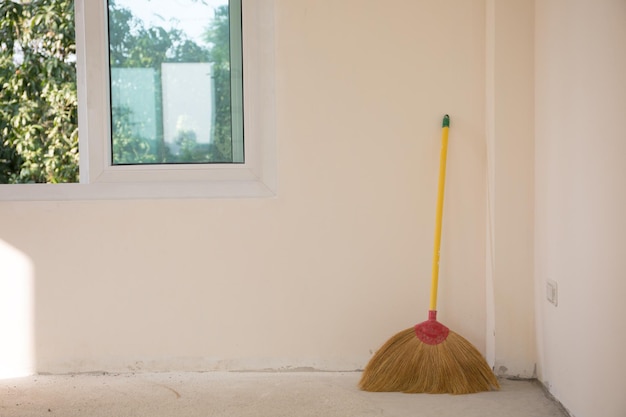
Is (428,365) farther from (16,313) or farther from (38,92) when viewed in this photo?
(38,92)

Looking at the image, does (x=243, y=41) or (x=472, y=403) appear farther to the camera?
(x=243, y=41)

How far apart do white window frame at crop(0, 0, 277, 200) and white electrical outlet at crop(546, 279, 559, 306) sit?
115 cm

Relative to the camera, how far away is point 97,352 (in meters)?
3.47

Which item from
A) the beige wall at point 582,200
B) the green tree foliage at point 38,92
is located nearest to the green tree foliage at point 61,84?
the green tree foliage at point 38,92

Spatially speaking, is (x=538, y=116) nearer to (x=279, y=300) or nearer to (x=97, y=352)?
(x=279, y=300)

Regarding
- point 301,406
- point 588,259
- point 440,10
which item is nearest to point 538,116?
point 440,10

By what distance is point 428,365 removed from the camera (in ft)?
10.4

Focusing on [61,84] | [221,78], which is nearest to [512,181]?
[221,78]

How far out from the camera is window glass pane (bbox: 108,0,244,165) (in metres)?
3.45

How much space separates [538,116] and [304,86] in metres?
0.94

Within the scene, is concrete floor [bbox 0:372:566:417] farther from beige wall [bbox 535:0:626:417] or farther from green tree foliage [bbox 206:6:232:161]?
green tree foliage [bbox 206:6:232:161]

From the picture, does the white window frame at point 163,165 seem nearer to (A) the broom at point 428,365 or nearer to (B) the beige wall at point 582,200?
(A) the broom at point 428,365

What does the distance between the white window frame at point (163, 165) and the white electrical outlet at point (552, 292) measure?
45.4 inches

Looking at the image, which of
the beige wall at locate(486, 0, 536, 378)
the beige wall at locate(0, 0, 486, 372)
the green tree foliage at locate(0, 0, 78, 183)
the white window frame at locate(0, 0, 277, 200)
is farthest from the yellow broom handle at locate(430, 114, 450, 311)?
the green tree foliage at locate(0, 0, 78, 183)
